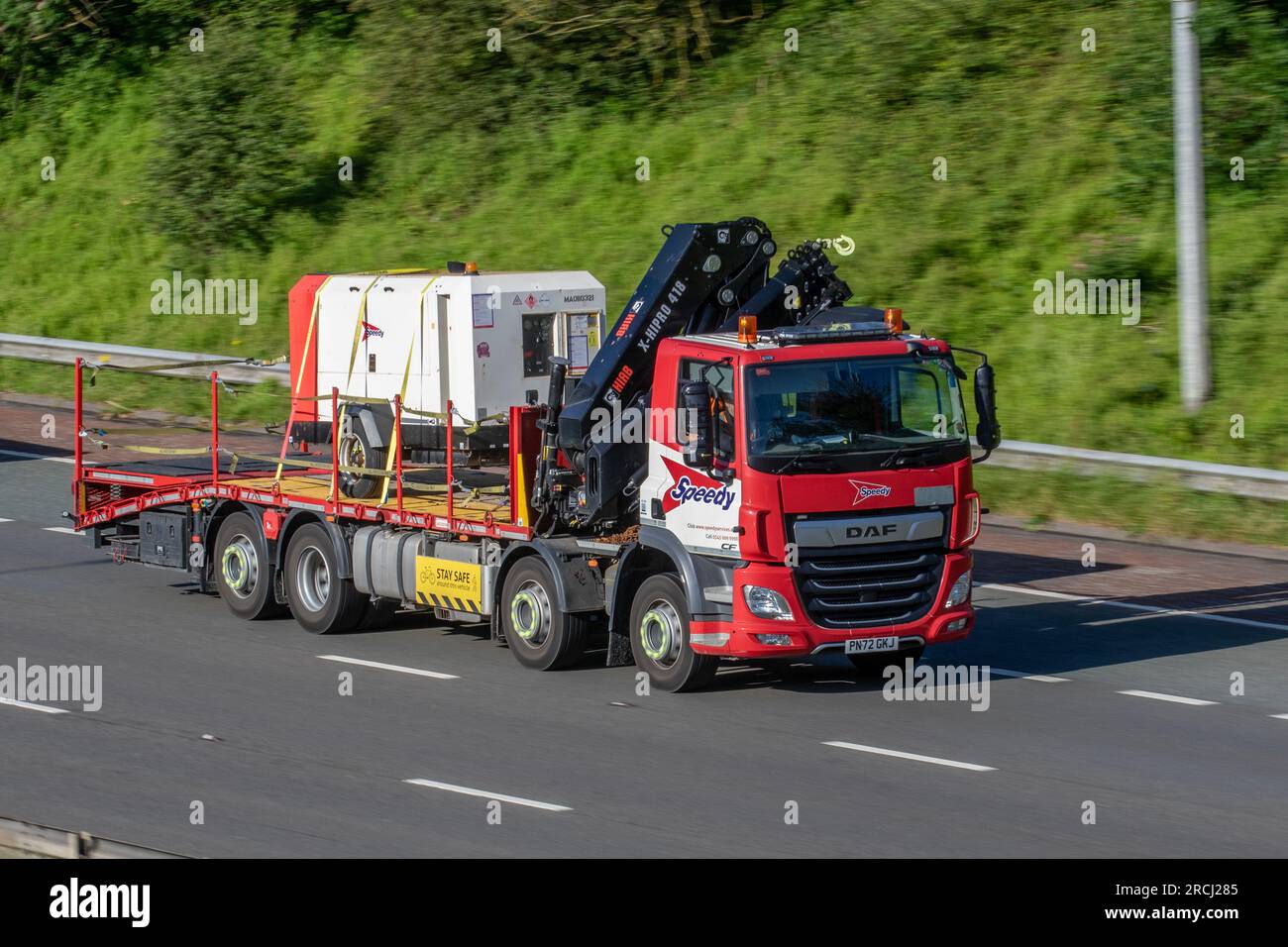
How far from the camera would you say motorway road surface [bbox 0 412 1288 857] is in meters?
10.4

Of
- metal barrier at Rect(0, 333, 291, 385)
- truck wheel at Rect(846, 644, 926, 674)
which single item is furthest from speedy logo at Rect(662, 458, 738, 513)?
metal barrier at Rect(0, 333, 291, 385)

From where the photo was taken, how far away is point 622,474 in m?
14.3

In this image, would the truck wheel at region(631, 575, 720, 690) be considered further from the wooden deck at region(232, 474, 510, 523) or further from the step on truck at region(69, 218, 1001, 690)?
the wooden deck at region(232, 474, 510, 523)

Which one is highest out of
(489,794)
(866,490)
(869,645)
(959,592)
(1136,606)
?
(866,490)

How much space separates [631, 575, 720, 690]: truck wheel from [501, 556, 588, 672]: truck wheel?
0.58 meters

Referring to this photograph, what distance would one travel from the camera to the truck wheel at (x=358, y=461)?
16297mm

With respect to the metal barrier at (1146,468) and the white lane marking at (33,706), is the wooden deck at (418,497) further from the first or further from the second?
the metal barrier at (1146,468)

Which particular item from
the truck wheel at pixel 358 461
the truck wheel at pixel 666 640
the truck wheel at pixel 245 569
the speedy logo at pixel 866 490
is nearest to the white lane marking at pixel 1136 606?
the speedy logo at pixel 866 490

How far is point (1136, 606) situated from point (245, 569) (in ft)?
27.1

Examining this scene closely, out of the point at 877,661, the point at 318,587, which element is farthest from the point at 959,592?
the point at 318,587

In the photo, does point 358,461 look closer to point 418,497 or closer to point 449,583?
point 418,497

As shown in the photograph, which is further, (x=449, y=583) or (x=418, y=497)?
(x=418, y=497)

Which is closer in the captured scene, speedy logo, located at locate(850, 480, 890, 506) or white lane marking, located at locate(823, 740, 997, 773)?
white lane marking, located at locate(823, 740, 997, 773)
